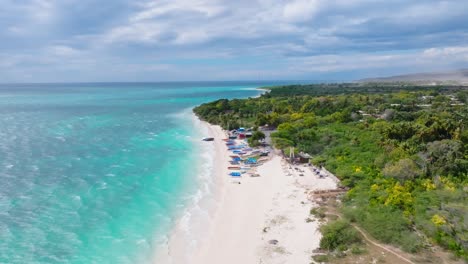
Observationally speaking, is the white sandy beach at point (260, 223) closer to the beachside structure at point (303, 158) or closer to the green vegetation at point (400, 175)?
the beachside structure at point (303, 158)

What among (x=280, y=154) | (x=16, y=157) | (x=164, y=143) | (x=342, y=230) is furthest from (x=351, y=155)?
(x=16, y=157)

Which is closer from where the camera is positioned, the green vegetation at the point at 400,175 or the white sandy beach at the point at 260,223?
the white sandy beach at the point at 260,223

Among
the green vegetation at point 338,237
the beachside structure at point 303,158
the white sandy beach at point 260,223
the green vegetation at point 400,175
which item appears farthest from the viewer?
the beachside structure at point 303,158

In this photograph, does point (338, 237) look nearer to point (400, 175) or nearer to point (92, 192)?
point (400, 175)

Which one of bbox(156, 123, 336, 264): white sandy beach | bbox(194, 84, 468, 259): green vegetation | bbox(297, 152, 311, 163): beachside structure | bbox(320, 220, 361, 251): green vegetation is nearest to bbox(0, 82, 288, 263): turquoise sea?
bbox(156, 123, 336, 264): white sandy beach

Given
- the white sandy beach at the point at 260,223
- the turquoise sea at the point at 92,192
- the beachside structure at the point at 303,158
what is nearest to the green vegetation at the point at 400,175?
the beachside structure at the point at 303,158

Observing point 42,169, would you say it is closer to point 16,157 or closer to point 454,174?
point 16,157

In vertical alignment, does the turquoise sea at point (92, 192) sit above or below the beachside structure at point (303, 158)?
below

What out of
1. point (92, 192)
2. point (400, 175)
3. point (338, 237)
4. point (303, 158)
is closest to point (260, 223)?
point (338, 237)
